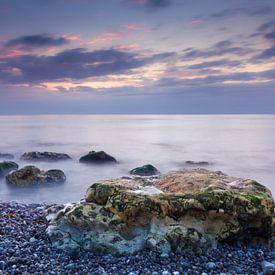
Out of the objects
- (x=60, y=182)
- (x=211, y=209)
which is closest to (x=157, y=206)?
(x=211, y=209)

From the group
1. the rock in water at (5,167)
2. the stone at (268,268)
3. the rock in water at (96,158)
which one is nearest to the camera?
the stone at (268,268)

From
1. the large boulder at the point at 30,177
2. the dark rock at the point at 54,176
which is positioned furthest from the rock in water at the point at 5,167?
the dark rock at the point at 54,176

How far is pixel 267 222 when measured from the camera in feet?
22.2

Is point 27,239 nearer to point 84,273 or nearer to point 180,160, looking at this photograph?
point 84,273

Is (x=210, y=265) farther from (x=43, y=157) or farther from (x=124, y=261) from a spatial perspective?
(x=43, y=157)

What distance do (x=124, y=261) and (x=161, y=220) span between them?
1046 millimetres

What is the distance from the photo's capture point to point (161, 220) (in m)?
6.38

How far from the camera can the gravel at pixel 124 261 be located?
18.2 feet

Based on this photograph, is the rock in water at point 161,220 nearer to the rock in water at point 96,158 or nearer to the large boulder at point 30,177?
the large boulder at point 30,177

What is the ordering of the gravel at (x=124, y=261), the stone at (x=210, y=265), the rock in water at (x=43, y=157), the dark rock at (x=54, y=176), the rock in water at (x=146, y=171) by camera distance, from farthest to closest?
the rock in water at (x=43, y=157)
the rock in water at (x=146, y=171)
the dark rock at (x=54, y=176)
the stone at (x=210, y=265)
the gravel at (x=124, y=261)

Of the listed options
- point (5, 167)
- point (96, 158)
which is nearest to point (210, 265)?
point (5, 167)

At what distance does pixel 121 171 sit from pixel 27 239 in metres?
14.4

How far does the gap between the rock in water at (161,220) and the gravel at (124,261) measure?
0.20 meters

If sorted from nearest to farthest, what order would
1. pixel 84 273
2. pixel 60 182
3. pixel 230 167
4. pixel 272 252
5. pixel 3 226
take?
pixel 84 273
pixel 272 252
pixel 3 226
pixel 60 182
pixel 230 167
